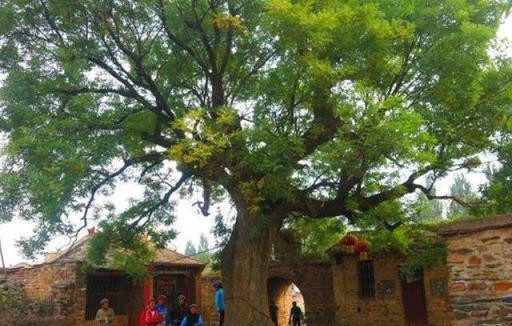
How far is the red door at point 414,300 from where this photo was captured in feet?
56.3

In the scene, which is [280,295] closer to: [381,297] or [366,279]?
[366,279]

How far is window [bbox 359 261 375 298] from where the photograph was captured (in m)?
18.3

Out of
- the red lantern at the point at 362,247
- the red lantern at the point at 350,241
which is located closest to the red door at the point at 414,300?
the red lantern at the point at 362,247

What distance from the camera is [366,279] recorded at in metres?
18.5

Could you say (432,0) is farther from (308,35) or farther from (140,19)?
(140,19)

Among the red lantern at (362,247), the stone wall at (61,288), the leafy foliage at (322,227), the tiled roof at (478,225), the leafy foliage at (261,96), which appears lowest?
the stone wall at (61,288)

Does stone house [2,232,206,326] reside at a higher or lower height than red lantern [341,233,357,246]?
lower

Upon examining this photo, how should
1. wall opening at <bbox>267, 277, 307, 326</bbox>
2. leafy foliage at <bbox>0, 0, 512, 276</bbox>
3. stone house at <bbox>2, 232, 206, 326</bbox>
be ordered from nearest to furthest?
1. leafy foliage at <bbox>0, 0, 512, 276</bbox>
2. stone house at <bbox>2, 232, 206, 326</bbox>
3. wall opening at <bbox>267, 277, 307, 326</bbox>

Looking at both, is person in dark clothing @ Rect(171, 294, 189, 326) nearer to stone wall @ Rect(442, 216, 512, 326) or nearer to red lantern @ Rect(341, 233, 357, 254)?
red lantern @ Rect(341, 233, 357, 254)

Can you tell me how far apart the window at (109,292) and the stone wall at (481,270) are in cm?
1444

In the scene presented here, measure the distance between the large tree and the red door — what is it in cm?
760

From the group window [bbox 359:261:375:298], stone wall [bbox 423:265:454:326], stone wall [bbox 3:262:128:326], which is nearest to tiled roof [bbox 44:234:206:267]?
stone wall [bbox 3:262:128:326]

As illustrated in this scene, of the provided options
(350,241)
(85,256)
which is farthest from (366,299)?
(85,256)

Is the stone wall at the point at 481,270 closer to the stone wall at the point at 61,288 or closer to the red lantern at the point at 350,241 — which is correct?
the red lantern at the point at 350,241
